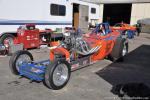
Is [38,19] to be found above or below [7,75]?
above

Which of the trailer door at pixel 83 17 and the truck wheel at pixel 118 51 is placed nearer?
the truck wheel at pixel 118 51

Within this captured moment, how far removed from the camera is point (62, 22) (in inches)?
564

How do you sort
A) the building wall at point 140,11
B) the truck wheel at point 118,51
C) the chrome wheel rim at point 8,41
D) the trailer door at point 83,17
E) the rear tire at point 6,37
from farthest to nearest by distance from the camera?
1. the building wall at point 140,11
2. the trailer door at point 83,17
3. the chrome wheel rim at point 8,41
4. the rear tire at point 6,37
5. the truck wheel at point 118,51

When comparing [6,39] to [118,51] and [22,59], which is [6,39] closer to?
[22,59]

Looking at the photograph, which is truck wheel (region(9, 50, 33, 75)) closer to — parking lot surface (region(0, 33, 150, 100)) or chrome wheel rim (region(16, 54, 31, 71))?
chrome wheel rim (region(16, 54, 31, 71))

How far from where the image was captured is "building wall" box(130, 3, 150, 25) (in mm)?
25605

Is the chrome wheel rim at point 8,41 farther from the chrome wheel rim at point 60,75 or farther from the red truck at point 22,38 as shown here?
the chrome wheel rim at point 60,75

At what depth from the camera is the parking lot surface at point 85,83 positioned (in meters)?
5.11

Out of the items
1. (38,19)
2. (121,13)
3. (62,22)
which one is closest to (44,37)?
(38,19)

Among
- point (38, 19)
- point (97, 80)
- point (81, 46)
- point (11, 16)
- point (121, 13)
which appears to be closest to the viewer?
point (97, 80)

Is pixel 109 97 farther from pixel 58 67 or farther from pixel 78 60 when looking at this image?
pixel 78 60

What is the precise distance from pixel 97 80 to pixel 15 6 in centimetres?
654

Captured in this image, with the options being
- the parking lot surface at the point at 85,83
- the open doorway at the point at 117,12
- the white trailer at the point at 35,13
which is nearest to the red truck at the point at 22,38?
the white trailer at the point at 35,13

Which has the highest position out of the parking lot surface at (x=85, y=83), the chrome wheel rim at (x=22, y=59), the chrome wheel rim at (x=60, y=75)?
the chrome wheel rim at (x=22, y=59)
